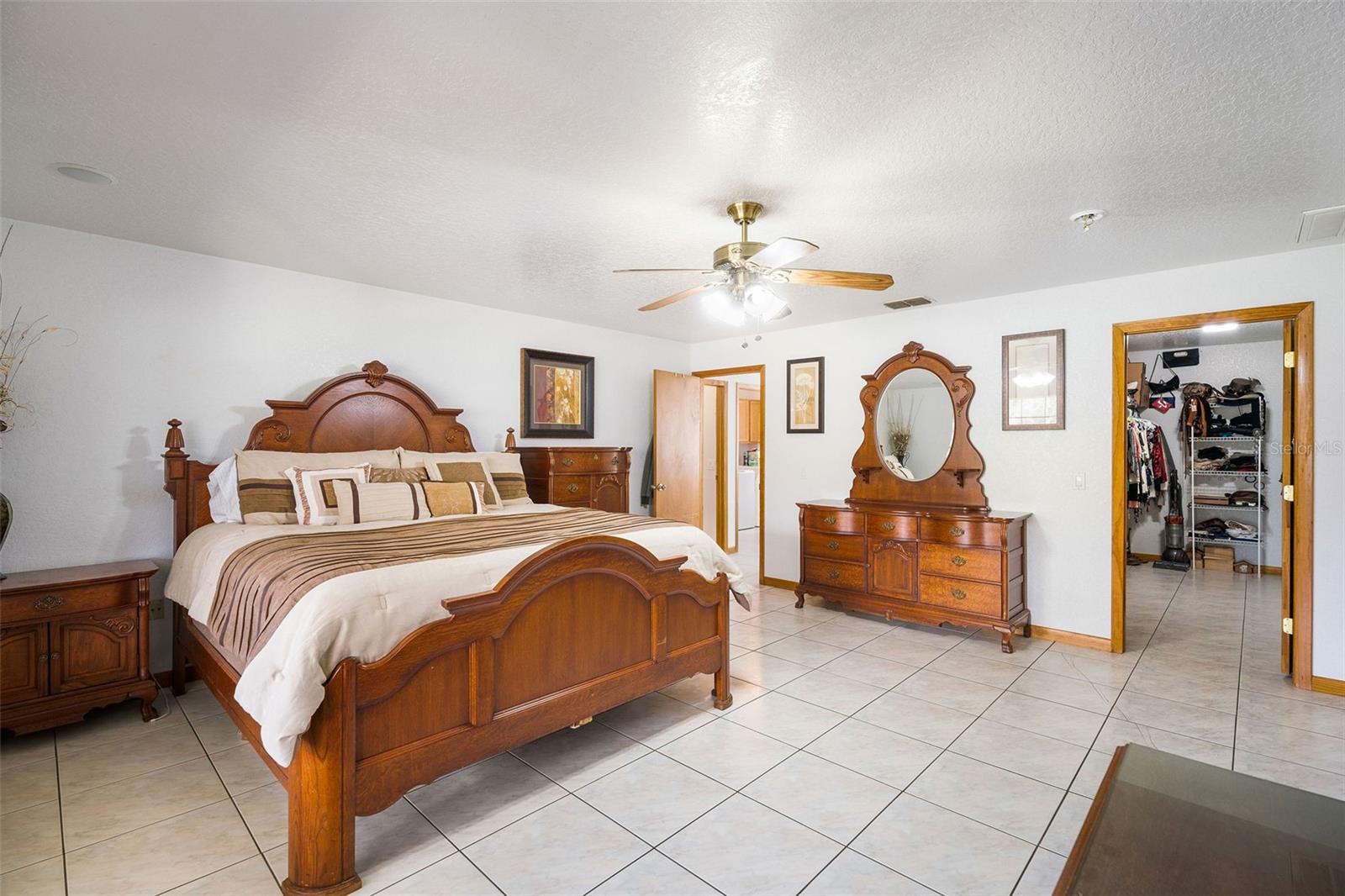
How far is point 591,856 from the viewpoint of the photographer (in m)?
1.96

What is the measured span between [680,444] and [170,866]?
4.59m

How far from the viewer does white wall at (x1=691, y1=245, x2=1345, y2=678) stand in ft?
10.7

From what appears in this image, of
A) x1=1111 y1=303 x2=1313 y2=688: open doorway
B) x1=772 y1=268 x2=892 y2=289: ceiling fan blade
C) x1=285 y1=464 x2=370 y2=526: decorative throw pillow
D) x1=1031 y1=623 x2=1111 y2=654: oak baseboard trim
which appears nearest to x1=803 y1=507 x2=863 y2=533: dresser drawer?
x1=1031 y1=623 x2=1111 y2=654: oak baseboard trim

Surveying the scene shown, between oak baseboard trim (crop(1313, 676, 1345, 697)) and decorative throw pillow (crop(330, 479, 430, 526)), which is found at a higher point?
decorative throw pillow (crop(330, 479, 430, 526))

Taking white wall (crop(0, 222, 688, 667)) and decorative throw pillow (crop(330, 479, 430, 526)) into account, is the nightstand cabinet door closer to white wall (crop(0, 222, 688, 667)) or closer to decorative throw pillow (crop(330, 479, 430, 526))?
white wall (crop(0, 222, 688, 667))

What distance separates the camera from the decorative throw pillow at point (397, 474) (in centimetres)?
361

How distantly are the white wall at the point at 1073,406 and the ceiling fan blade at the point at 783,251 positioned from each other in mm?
1910

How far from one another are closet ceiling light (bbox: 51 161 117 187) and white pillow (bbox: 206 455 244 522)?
55.4 inches

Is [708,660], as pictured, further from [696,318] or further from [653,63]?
[696,318]

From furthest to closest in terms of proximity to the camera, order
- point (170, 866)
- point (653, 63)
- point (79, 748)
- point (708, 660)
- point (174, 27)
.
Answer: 1. point (708, 660)
2. point (79, 748)
3. point (170, 866)
4. point (653, 63)
5. point (174, 27)

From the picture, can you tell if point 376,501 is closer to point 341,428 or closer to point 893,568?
point 341,428

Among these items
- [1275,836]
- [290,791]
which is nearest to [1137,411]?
[1275,836]

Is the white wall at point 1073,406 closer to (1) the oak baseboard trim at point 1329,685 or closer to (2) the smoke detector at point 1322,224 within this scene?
(1) the oak baseboard trim at point 1329,685

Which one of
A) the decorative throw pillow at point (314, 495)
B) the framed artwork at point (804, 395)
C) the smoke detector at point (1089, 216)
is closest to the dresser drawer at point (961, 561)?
the framed artwork at point (804, 395)
